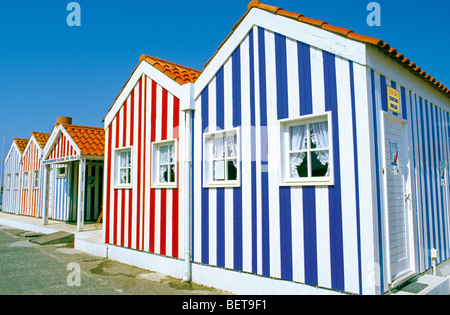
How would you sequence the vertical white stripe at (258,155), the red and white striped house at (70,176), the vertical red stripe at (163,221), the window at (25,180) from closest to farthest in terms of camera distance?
1. the vertical white stripe at (258,155)
2. the vertical red stripe at (163,221)
3. the red and white striped house at (70,176)
4. the window at (25,180)

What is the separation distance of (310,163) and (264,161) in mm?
777

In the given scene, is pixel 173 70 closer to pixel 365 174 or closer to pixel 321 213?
pixel 321 213

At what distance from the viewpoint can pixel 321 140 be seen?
5109mm

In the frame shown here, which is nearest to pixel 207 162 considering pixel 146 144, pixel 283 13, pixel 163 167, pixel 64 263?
pixel 163 167

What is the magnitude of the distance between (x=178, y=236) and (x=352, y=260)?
3600mm

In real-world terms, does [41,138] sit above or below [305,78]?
above

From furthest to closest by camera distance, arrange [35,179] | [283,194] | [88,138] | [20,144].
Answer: [20,144] < [35,179] < [88,138] < [283,194]

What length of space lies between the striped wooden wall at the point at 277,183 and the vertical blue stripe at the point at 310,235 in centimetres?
1

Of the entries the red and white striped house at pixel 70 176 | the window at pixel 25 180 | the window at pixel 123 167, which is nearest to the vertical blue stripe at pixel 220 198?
the window at pixel 123 167

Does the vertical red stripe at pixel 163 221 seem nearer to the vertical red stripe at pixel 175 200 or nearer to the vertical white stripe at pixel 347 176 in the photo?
the vertical red stripe at pixel 175 200

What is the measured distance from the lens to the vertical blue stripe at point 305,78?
518cm

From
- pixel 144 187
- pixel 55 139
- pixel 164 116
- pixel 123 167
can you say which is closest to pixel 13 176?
pixel 55 139

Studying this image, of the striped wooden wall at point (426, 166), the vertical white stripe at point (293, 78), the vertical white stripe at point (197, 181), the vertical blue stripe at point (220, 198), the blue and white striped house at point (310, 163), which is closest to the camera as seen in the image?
the blue and white striped house at point (310, 163)
